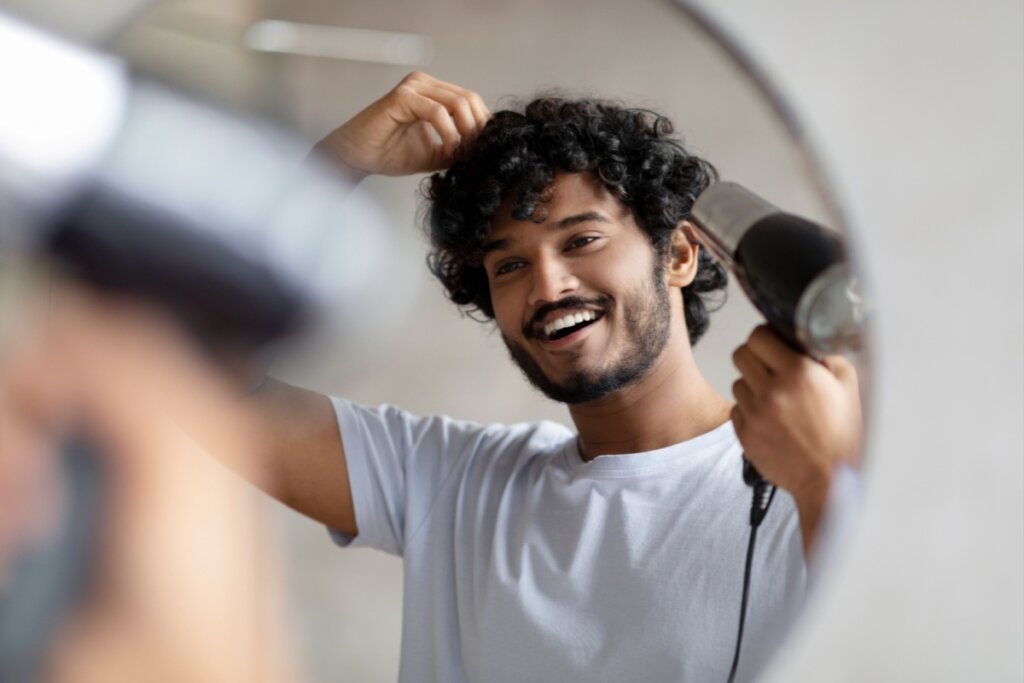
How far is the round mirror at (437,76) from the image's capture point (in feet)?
2.04

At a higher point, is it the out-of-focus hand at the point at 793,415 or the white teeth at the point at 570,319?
the white teeth at the point at 570,319

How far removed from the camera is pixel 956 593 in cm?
101

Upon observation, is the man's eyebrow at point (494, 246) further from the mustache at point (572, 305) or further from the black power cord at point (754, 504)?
the black power cord at point (754, 504)

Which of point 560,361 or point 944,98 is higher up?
point 944,98

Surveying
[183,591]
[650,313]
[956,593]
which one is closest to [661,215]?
[650,313]

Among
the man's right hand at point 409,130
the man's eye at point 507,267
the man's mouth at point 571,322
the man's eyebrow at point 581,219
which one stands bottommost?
the man's mouth at point 571,322

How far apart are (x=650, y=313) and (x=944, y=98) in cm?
56

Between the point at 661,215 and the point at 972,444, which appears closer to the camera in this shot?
the point at 661,215

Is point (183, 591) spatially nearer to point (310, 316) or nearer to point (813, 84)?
point (310, 316)

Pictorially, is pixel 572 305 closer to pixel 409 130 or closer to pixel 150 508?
pixel 409 130

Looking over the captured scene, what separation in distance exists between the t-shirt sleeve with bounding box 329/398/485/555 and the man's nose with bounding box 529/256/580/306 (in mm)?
96

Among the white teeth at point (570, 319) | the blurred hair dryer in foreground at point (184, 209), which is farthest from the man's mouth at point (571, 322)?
the blurred hair dryer in foreground at point (184, 209)

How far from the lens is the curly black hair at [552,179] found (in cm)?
62

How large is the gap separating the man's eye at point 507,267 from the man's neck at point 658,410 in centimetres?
10
